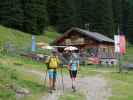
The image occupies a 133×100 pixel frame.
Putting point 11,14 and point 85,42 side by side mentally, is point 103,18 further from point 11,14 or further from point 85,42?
point 85,42

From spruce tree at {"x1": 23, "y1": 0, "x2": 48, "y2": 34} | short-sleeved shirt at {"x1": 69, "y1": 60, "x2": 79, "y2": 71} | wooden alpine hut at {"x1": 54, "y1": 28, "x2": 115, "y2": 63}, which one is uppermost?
spruce tree at {"x1": 23, "y1": 0, "x2": 48, "y2": 34}

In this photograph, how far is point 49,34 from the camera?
80000 millimetres

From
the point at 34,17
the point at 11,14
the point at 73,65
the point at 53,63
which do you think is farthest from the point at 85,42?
the point at 53,63

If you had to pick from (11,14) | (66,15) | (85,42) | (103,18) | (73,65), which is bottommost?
(73,65)

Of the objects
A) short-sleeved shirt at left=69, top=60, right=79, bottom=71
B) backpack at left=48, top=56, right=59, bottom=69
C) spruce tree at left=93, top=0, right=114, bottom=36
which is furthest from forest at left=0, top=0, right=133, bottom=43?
backpack at left=48, top=56, right=59, bottom=69

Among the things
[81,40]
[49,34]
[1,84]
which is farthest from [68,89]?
[49,34]

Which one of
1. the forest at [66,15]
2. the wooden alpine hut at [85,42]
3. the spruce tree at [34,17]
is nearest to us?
the wooden alpine hut at [85,42]

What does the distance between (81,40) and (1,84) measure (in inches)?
1606

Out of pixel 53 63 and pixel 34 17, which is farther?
pixel 34 17

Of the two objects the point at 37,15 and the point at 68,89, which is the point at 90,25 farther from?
the point at 68,89

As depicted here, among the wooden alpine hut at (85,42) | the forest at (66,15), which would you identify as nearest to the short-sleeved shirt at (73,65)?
the wooden alpine hut at (85,42)

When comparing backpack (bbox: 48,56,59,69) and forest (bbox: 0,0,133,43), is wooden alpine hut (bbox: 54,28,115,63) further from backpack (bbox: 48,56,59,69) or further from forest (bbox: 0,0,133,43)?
backpack (bbox: 48,56,59,69)

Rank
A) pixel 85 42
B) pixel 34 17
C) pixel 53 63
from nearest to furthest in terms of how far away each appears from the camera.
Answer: pixel 53 63 < pixel 85 42 < pixel 34 17

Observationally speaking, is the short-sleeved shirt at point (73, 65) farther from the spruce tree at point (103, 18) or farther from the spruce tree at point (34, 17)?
the spruce tree at point (103, 18)
